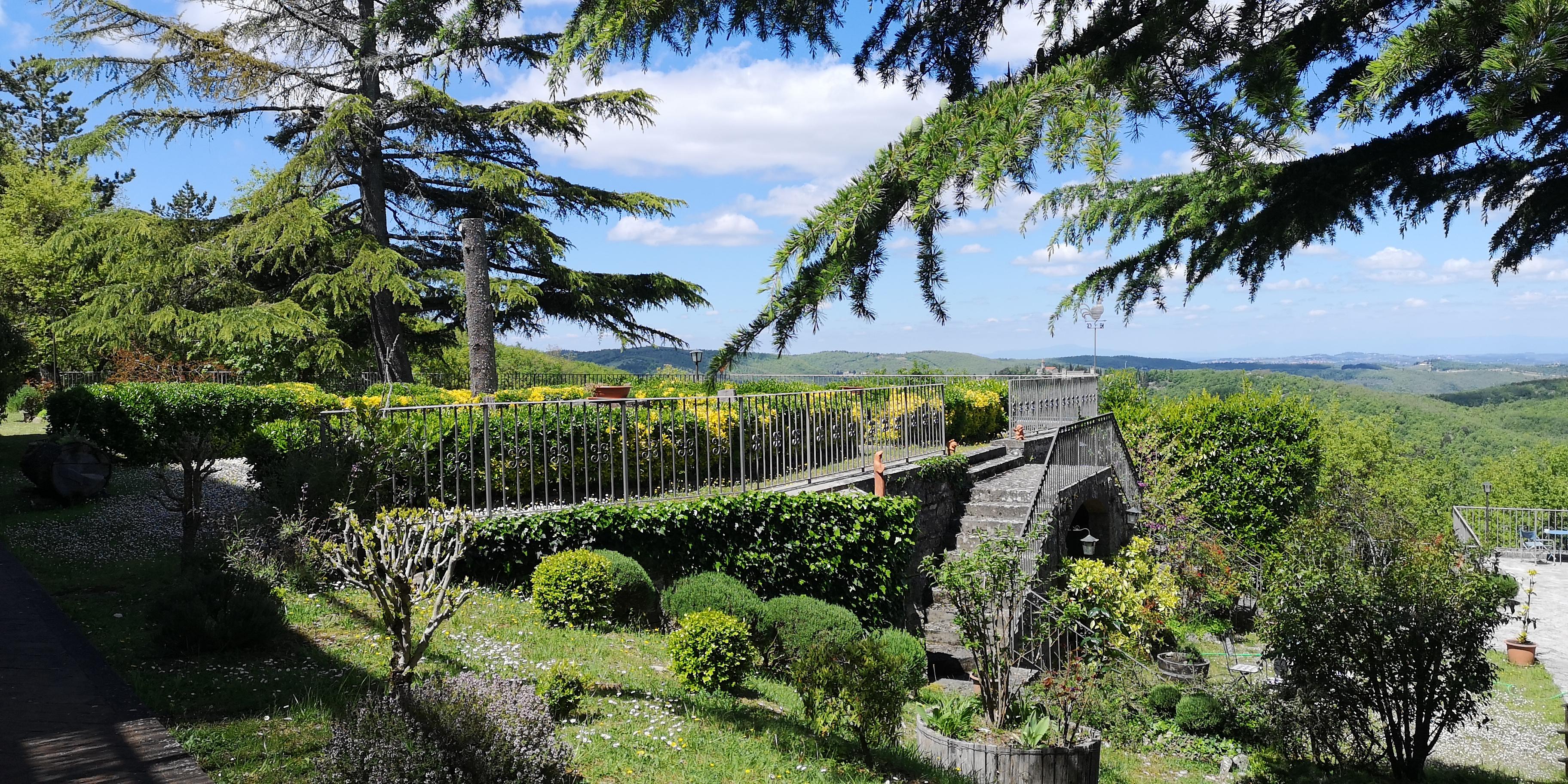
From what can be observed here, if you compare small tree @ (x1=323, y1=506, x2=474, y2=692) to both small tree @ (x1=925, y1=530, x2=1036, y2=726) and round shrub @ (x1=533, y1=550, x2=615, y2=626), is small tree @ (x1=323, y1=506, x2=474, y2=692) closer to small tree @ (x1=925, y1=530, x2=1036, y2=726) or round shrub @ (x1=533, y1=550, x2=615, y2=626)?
round shrub @ (x1=533, y1=550, x2=615, y2=626)

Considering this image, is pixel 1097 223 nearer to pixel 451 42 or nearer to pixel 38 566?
pixel 451 42

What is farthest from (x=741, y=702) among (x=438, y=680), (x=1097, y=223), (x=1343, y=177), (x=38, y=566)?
(x=38, y=566)

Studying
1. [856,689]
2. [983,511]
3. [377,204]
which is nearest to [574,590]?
[856,689]

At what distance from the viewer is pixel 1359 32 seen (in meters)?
2.35

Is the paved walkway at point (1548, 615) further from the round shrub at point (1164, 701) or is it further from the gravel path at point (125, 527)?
the gravel path at point (125, 527)

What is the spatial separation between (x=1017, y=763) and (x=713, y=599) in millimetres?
3333

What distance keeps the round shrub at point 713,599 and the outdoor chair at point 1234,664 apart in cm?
585

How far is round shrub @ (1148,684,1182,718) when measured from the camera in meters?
10.2

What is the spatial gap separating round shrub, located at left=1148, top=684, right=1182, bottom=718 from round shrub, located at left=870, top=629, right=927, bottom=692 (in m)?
3.06

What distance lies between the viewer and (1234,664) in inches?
499

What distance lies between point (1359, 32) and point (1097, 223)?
0.90 m

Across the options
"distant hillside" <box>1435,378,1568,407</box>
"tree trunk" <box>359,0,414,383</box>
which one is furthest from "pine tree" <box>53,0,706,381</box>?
"distant hillside" <box>1435,378,1568,407</box>

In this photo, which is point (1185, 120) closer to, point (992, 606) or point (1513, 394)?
point (992, 606)

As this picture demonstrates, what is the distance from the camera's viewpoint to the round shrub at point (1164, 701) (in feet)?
33.4
